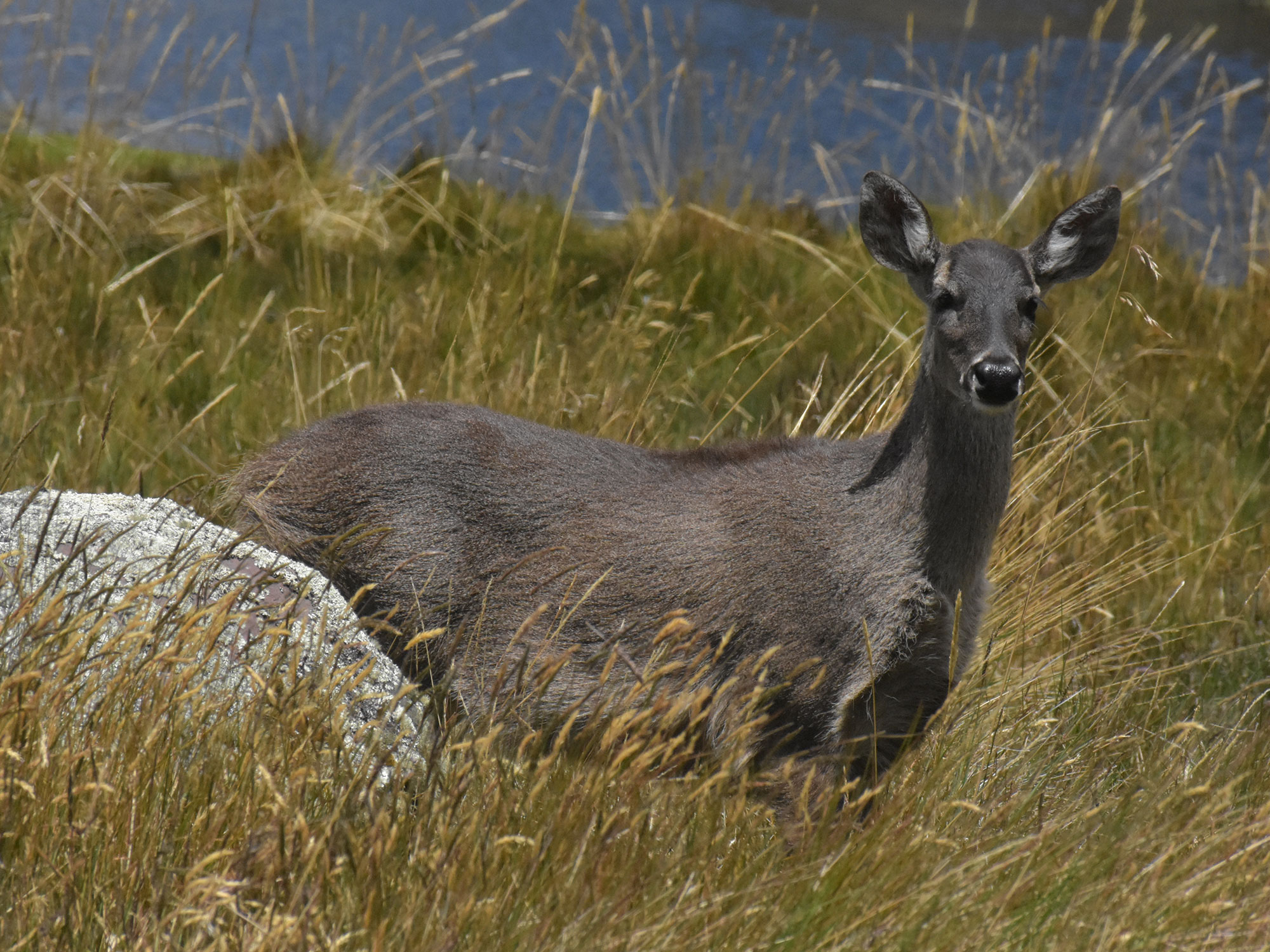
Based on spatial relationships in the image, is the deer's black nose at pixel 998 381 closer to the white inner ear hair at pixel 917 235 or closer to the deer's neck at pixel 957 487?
the deer's neck at pixel 957 487

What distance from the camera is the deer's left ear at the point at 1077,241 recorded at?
4.44 m

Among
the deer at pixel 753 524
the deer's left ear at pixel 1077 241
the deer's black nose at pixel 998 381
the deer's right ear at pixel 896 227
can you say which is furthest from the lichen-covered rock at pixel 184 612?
→ the deer's left ear at pixel 1077 241

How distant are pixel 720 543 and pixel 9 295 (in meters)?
4.20

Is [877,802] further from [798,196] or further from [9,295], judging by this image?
[798,196]

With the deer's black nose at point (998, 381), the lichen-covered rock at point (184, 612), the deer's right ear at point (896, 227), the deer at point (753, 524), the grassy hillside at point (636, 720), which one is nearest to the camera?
the grassy hillside at point (636, 720)

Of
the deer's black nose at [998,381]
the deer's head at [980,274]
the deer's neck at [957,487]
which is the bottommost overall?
the deer's neck at [957,487]

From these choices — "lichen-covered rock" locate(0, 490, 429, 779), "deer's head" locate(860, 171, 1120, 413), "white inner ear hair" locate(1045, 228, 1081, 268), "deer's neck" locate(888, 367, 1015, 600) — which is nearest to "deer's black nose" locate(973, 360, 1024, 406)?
"deer's head" locate(860, 171, 1120, 413)

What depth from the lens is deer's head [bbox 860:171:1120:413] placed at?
156 inches

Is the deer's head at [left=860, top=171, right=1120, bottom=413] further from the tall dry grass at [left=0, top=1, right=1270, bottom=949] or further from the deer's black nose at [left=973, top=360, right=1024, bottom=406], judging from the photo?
the tall dry grass at [left=0, top=1, right=1270, bottom=949]

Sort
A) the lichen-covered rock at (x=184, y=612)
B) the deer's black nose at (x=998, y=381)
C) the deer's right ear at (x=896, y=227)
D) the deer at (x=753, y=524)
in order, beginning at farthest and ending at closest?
the deer's right ear at (x=896, y=227) → the deer at (x=753, y=524) → the deer's black nose at (x=998, y=381) → the lichen-covered rock at (x=184, y=612)

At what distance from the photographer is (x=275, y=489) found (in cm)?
475

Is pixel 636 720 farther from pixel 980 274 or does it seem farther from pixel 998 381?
pixel 980 274

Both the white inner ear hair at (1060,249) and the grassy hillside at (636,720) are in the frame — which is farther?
the white inner ear hair at (1060,249)

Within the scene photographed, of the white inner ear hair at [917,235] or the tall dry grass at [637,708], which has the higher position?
the white inner ear hair at [917,235]
